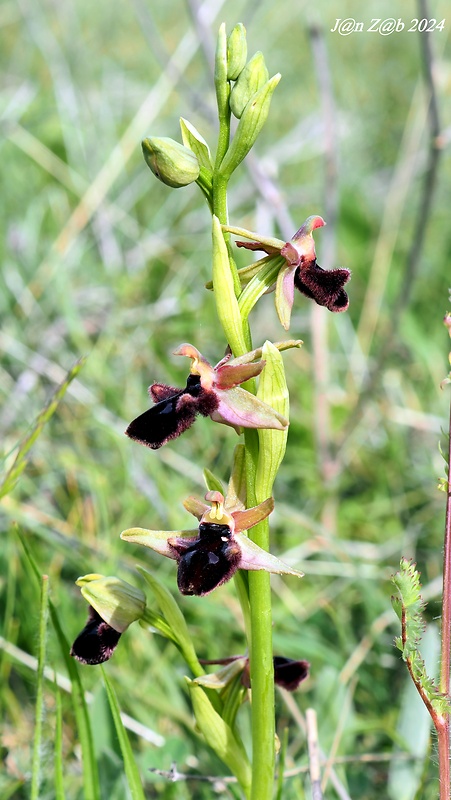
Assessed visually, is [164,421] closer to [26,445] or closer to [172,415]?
[172,415]

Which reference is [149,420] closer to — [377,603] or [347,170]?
[377,603]

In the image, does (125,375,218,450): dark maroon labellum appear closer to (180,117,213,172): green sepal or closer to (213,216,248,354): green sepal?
(213,216,248,354): green sepal

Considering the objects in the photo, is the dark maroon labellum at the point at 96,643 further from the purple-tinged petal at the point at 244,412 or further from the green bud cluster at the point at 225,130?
the green bud cluster at the point at 225,130

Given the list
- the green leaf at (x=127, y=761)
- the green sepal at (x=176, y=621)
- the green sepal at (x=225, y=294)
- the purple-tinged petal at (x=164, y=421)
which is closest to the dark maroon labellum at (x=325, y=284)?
the green sepal at (x=225, y=294)

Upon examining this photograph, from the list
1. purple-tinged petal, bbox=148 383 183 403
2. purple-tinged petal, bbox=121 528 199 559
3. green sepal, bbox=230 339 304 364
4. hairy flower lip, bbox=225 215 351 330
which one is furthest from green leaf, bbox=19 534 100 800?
hairy flower lip, bbox=225 215 351 330

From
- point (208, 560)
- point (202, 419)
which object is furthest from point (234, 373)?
point (202, 419)

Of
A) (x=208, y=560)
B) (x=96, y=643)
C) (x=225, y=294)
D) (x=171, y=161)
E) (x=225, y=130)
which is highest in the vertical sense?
(x=225, y=130)

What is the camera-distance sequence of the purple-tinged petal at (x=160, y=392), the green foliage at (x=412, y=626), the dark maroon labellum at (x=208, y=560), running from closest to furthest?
the green foliage at (x=412, y=626), the dark maroon labellum at (x=208, y=560), the purple-tinged petal at (x=160, y=392)
